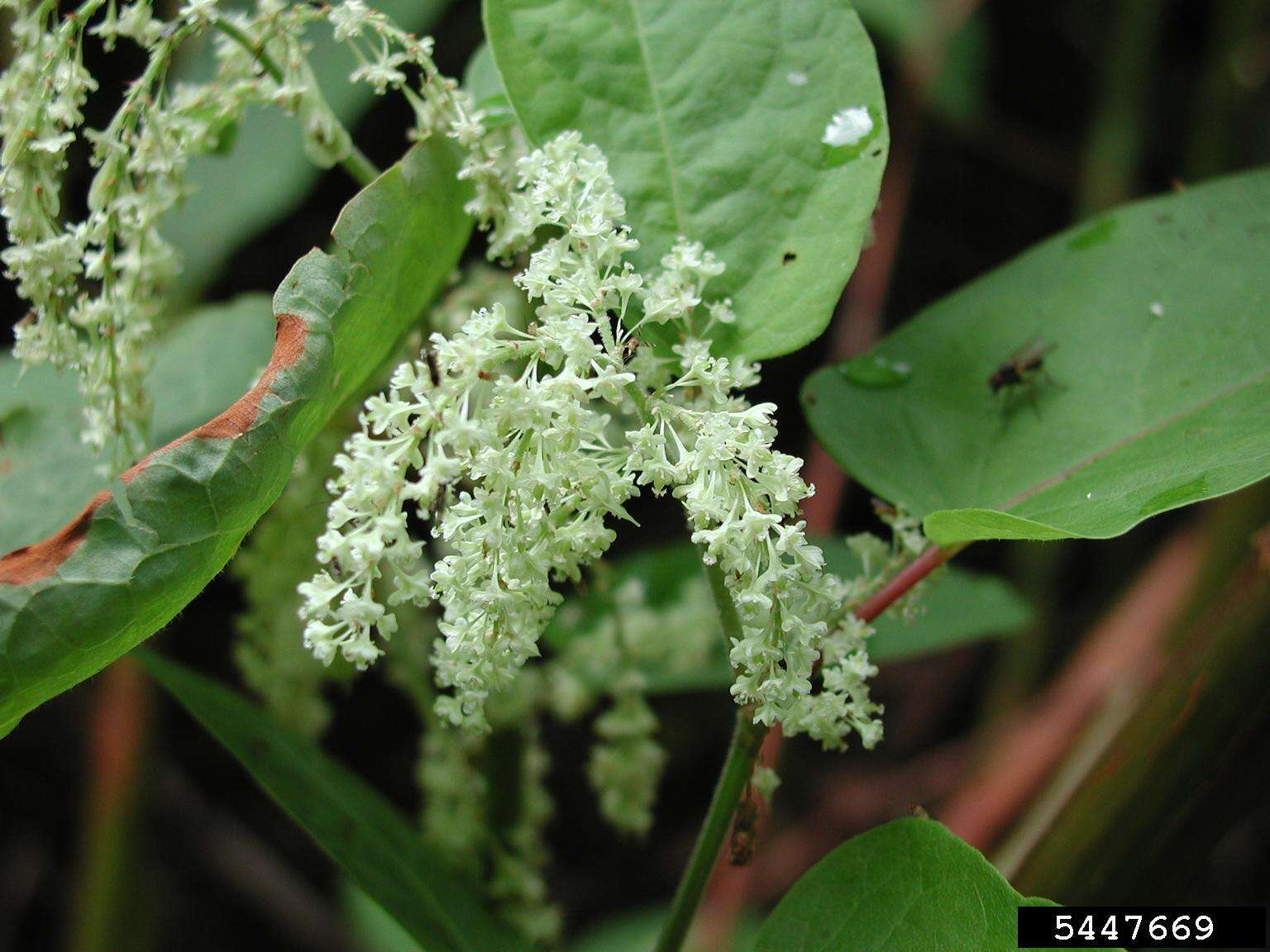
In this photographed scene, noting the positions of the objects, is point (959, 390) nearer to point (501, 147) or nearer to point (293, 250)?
point (501, 147)

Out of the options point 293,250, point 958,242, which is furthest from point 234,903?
point 958,242

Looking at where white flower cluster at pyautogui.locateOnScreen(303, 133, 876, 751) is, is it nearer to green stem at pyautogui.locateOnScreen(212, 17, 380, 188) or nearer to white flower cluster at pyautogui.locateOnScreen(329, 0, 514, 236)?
white flower cluster at pyautogui.locateOnScreen(329, 0, 514, 236)

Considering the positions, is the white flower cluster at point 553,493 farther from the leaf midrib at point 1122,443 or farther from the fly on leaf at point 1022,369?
the fly on leaf at point 1022,369

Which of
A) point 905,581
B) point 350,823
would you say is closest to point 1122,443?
point 905,581

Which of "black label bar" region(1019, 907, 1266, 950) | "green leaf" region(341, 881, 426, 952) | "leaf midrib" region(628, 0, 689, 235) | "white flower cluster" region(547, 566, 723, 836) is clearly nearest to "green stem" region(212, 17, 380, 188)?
"leaf midrib" region(628, 0, 689, 235)

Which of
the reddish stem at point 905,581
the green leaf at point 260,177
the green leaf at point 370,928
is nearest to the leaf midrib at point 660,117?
the reddish stem at point 905,581

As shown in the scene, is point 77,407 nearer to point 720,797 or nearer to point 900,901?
point 720,797

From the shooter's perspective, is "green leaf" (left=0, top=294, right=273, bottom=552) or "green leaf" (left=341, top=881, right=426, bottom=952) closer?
"green leaf" (left=0, top=294, right=273, bottom=552)
